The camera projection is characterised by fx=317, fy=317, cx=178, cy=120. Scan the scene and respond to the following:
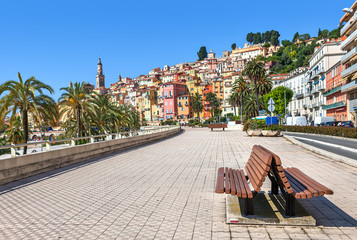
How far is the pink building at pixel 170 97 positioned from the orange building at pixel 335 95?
236ft

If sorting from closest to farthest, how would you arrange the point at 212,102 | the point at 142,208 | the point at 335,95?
the point at 142,208 → the point at 335,95 → the point at 212,102

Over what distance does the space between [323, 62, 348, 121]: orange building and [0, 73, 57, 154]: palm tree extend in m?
49.3

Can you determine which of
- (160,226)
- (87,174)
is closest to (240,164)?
(87,174)

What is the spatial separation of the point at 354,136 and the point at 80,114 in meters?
24.7

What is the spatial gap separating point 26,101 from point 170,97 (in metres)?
114

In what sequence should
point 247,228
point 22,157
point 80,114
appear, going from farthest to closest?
point 80,114
point 22,157
point 247,228

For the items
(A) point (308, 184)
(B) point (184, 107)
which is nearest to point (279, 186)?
(A) point (308, 184)

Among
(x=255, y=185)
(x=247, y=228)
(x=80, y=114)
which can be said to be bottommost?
(x=247, y=228)

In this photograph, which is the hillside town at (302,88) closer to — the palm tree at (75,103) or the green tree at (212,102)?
the green tree at (212,102)

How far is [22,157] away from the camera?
967 cm

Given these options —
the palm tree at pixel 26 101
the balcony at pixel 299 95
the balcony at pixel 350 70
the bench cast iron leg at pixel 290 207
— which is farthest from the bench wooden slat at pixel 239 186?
the balcony at pixel 299 95

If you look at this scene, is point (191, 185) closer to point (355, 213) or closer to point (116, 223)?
point (116, 223)

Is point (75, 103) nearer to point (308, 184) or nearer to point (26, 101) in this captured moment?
point (26, 101)

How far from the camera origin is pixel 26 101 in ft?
63.9
